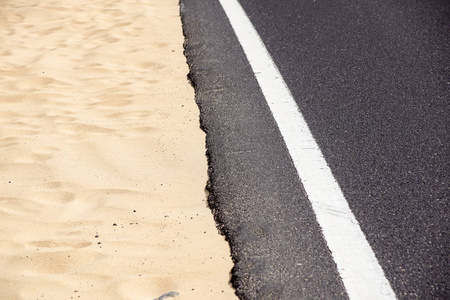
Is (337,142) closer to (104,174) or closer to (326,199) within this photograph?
(326,199)

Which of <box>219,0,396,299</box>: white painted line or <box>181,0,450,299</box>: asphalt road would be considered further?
<box>181,0,450,299</box>: asphalt road

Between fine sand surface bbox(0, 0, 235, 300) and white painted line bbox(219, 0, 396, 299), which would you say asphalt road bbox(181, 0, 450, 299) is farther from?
fine sand surface bbox(0, 0, 235, 300)

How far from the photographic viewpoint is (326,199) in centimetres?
234

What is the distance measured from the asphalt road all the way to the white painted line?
0.13ft

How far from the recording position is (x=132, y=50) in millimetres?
4602

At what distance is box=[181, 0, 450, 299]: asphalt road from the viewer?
6.52ft

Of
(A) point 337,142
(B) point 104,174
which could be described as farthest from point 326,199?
(B) point 104,174

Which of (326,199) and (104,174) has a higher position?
(326,199)

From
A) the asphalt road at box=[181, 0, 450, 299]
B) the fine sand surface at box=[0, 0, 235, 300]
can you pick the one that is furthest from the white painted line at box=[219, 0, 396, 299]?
the fine sand surface at box=[0, 0, 235, 300]

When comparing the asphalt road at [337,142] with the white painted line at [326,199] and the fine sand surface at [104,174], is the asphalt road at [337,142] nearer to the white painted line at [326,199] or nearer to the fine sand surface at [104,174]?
the white painted line at [326,199]

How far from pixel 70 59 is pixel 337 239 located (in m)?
3.36

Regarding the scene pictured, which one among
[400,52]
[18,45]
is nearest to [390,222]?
[400,52]

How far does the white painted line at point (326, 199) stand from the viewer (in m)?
1.88

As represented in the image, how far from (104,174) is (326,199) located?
1290 millimetres
